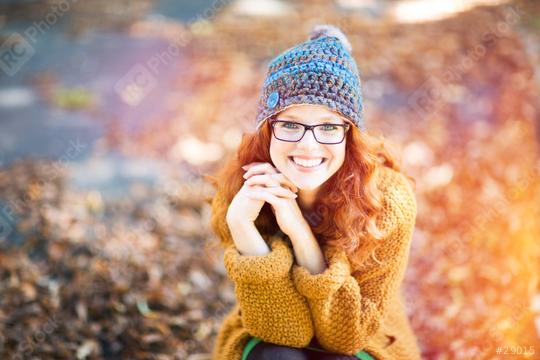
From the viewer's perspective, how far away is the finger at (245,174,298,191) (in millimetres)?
2291

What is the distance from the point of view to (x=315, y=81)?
2.11 m

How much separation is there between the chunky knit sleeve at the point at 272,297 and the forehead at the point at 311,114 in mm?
531

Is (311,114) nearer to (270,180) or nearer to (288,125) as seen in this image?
(288,125)

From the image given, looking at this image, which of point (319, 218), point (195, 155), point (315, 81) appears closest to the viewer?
point (315, 81)

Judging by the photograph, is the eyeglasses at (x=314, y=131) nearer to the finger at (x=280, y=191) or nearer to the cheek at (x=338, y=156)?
the cheek at (x=338, y=156)

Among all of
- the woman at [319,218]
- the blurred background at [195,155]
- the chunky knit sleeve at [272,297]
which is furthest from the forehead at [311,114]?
the blurred background at [195,155]

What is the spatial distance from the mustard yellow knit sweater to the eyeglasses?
1.08 ft

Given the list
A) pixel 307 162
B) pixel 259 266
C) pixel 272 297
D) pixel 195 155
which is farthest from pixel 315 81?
pixel 195 155

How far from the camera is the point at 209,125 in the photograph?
550cm

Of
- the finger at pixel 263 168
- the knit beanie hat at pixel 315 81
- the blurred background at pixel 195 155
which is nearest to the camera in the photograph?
the knit beanie hat at pixel 315 81

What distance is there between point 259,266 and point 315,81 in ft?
2.43

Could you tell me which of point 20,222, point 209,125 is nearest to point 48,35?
point 209,125

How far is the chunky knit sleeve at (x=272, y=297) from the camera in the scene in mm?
2246

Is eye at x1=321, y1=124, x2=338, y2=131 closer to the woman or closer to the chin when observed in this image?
the woman
